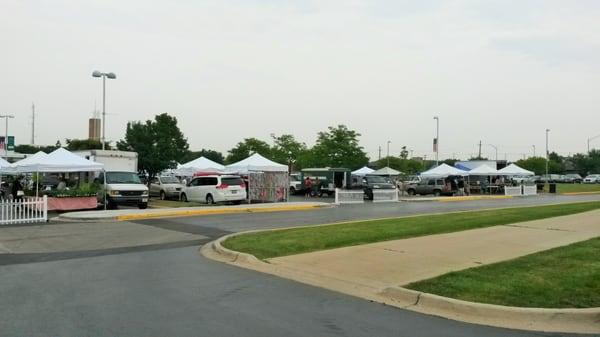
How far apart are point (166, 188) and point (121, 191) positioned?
30.7ft

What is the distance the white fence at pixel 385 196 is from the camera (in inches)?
1326

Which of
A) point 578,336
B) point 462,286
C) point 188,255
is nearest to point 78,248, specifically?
point 188,255

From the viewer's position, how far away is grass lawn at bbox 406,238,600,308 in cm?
685

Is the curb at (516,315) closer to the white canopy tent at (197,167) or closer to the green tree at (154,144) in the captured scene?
the white canopy tent at (197,167)

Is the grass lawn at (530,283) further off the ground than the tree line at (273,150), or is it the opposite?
the tree line at (273,150)

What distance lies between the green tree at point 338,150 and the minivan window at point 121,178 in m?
36.8

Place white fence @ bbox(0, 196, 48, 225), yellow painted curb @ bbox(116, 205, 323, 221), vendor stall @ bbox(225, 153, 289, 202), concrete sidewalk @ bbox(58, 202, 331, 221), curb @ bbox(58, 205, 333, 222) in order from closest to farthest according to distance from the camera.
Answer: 1. white fence @ bbox(0, 196, 48, 225)
2. curb @ bbox(58, 205, 333, 222)
3. concrete sidewalk @ bbox(58, 202, 331, 221)
4. yellow painted curb @ bbox(116, 205, 323, 221)
5. vendor stall @ bbox(225, 153, 289, 202)

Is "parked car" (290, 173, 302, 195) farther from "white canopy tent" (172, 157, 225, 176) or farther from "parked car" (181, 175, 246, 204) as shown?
"parked car" (181, 175, 246, 204)

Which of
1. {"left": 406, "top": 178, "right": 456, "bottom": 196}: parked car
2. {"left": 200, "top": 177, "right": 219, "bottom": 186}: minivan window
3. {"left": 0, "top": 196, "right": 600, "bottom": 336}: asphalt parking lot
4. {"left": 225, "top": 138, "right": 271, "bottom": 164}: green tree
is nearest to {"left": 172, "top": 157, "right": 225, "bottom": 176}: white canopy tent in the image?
{"left": 200, "top": 177, "right": 219, "bottom": 186}: minivan window

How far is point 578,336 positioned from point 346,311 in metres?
2.54

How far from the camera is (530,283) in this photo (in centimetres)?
765

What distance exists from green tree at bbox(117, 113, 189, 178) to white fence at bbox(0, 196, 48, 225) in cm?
1794

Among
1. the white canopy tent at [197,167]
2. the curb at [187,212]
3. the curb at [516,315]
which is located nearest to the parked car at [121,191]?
the curb at [187,212]

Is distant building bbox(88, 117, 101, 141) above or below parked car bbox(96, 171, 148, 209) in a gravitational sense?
above
